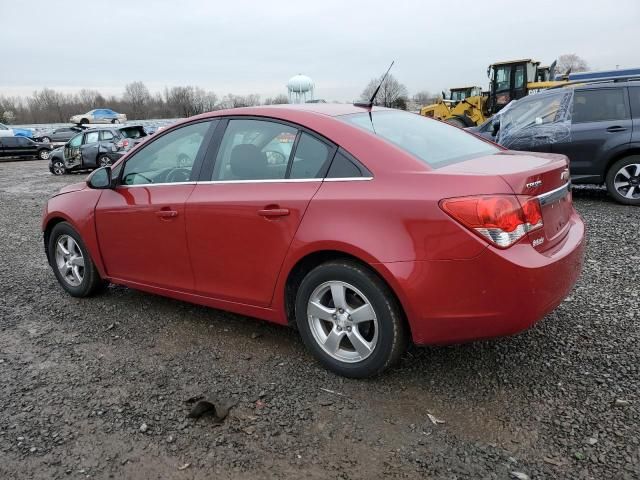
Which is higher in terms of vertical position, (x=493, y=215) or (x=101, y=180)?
(x=101, y=180)

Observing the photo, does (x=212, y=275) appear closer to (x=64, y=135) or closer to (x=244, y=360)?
(x=244, y=360)

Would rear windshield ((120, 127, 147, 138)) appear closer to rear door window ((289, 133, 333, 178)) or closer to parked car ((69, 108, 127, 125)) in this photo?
rear door window ((289, 133, 333, 178))

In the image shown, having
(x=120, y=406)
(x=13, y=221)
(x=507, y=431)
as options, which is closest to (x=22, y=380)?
(x=120, y=406)

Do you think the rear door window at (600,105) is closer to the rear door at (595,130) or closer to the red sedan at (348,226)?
the rear door at (595,130)

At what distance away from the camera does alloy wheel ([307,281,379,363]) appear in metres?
2.88

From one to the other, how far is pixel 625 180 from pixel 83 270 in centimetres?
701

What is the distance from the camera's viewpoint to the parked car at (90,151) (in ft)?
61.1

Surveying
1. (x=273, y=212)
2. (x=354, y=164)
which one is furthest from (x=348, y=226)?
(x=273, y=212)

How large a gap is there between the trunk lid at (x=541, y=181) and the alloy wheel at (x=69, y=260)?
3318 mm

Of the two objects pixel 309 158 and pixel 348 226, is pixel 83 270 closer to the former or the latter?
pixel 309 158

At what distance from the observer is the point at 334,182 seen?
115 inches

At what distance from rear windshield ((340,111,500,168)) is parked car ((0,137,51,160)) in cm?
2866

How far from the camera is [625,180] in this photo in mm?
7359

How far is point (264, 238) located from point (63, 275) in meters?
2.54
